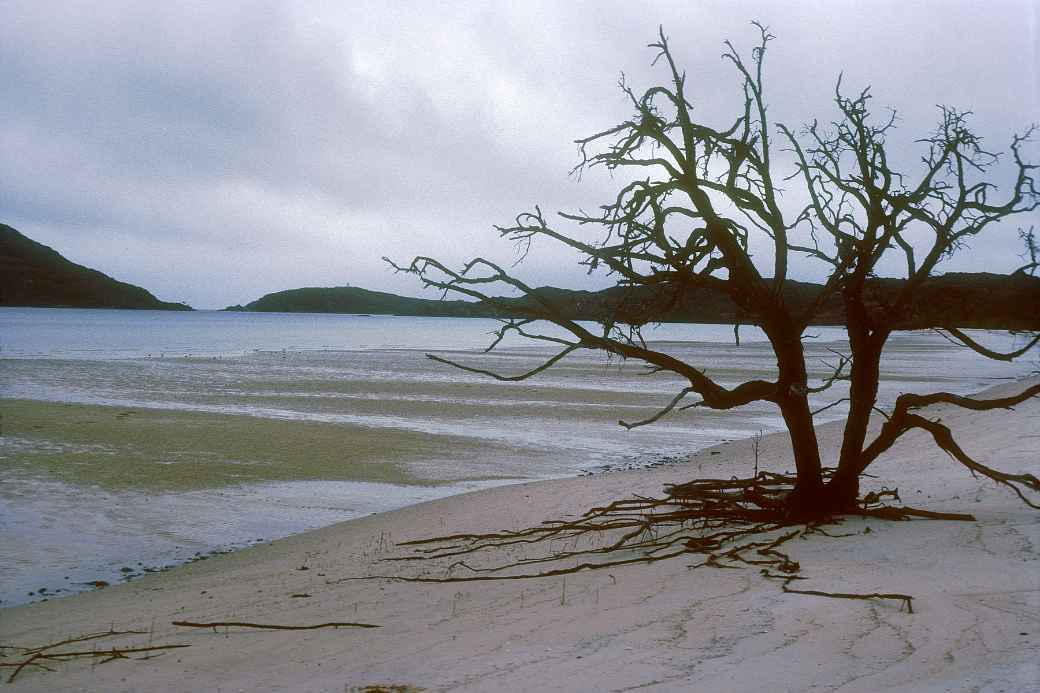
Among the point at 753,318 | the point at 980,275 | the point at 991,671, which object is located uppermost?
the point at 980,275

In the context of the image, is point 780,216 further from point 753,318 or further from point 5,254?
point 5,254

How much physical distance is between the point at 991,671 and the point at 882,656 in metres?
0.45

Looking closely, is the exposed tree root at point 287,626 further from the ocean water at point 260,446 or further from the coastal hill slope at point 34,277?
the coastal hill slope at point 34,277

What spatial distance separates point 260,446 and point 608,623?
39.6ft

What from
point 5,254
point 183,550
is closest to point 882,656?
point 183,550

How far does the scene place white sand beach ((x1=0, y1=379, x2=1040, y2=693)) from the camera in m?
3.91

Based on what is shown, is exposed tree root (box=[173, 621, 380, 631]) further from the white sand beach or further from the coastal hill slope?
the coastal hill slope

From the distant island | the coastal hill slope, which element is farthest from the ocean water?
the coastal hill slope

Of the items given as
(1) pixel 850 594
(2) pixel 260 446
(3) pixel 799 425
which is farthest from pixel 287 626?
(2) pixel 260 446

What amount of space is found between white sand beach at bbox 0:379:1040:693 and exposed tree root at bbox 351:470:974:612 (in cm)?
18

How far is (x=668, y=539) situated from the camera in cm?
716

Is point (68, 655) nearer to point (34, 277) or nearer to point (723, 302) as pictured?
point (723, 302)

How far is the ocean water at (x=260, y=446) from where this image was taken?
31.2 ft

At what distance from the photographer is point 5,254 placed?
183375mm
